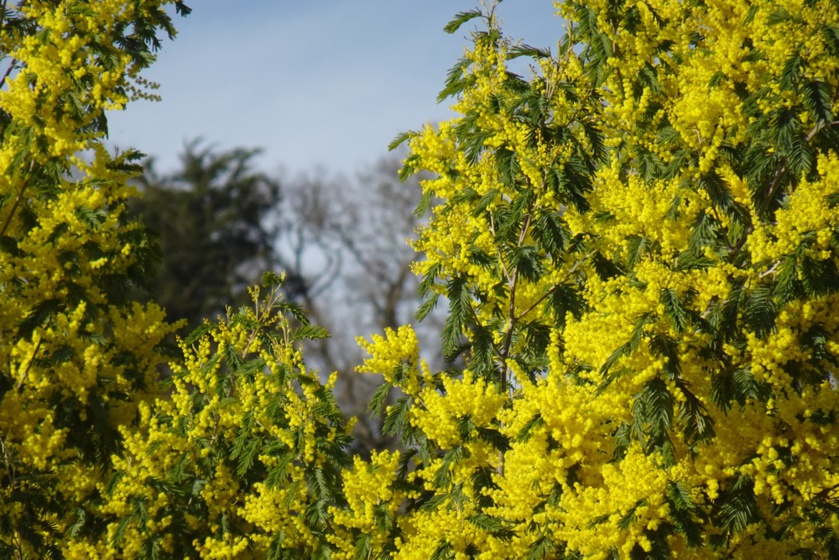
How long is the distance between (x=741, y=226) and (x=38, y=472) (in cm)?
500

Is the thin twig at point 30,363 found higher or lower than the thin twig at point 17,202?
lower

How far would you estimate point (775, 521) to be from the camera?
599 centimetres

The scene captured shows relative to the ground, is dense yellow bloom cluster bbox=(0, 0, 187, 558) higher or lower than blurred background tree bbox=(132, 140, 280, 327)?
lower

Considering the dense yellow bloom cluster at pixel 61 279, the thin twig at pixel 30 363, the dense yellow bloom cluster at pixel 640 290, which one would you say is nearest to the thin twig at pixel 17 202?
the dense yellow bloom cluster at pixel 61 279

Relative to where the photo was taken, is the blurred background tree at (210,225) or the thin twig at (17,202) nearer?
the thin twig at (17,202)

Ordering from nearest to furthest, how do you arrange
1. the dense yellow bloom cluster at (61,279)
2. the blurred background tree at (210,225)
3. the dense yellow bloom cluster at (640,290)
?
the dense yellow bloom cluster at (640,290) < the dense yellow bloom cluster at (61,279) < the blurred background tree at (210,225)

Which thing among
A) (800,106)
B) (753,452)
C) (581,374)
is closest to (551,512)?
(581,374)

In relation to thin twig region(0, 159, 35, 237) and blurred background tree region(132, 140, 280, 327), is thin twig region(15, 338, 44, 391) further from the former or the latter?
blurred background tree region(132, 140, 280, 327)

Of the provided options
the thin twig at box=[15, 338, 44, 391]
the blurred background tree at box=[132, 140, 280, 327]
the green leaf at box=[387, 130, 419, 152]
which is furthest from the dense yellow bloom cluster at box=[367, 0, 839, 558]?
the blurred background tree at box=[132, 140, 280, 327]

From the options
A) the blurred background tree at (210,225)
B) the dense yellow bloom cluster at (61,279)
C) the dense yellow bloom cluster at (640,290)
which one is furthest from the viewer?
the blurred background tree at (210,225)

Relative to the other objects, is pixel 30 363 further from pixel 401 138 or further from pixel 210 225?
pixel 210 225

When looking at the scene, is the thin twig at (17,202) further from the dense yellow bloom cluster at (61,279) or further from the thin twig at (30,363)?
the thin twig at (30,363)

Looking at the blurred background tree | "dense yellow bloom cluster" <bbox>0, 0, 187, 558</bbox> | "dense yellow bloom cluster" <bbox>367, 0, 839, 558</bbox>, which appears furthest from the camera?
the blurred background tree

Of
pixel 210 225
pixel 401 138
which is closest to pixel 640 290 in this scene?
pixel 401 138
